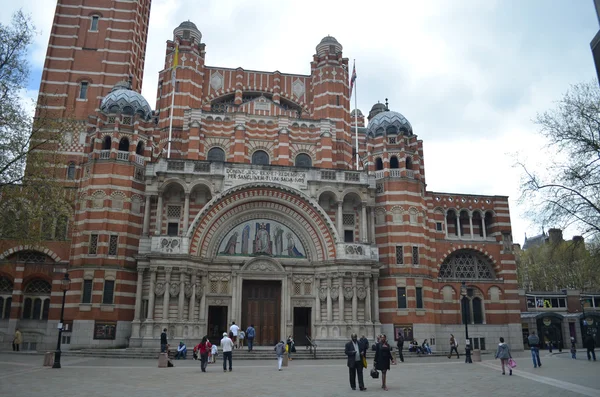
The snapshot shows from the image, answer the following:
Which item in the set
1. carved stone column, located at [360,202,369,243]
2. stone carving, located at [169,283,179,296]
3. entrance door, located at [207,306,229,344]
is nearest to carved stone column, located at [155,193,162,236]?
stone carving, located at [169,283,179,296]

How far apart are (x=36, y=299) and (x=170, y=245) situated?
453 inches

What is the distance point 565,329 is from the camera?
4572cm

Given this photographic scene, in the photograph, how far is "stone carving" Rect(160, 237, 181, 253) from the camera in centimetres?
3219

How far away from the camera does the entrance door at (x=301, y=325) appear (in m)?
34.2

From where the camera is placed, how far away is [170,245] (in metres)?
32.3

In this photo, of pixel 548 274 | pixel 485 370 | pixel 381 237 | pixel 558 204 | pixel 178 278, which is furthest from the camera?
pixel 548 274

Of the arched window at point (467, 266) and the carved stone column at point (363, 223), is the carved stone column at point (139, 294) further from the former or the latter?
the arched window at point (467, 266)

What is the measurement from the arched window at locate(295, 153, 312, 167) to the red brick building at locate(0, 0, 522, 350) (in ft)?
0.44

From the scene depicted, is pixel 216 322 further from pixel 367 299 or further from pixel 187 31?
pixel 187 31

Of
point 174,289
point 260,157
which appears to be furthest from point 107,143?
point 174,289

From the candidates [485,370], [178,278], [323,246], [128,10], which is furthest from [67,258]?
[485,370]

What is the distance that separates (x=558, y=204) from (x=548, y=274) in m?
40.6

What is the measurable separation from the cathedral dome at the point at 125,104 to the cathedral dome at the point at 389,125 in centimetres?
1863

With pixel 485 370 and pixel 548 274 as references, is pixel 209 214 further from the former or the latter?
pixel 548 274
